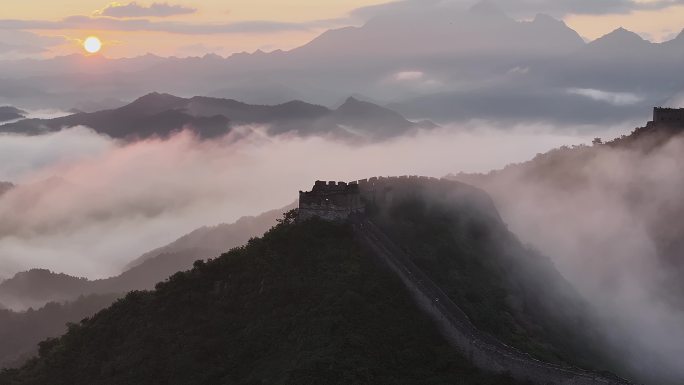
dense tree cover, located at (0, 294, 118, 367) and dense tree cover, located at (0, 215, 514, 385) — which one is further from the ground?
dense tree cover, located at (0, 215, 514, 385)

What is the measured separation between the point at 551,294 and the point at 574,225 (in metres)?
49.9

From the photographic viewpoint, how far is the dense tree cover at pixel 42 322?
16762cm

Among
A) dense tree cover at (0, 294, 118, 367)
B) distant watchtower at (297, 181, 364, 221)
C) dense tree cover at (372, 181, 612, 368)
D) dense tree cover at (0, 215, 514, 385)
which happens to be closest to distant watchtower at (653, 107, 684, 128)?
dense tree cover at (372, 181, 612, 368)

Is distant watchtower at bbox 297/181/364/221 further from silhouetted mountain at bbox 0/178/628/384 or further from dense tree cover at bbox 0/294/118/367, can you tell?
dense tree cover at bbox 0/294/118/367

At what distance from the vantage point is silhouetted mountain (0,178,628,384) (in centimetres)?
5403

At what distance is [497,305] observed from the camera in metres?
67.6

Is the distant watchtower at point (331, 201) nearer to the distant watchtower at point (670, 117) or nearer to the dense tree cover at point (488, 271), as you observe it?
the dense tree cover at point (488, 271)

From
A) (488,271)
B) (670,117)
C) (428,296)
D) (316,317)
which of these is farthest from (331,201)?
(670,117)

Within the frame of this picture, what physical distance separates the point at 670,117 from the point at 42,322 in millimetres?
116124

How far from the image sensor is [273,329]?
5838cm

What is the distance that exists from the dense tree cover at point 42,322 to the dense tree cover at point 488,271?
101816 millimetres

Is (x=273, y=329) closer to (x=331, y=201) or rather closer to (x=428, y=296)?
(x=428, y=296)

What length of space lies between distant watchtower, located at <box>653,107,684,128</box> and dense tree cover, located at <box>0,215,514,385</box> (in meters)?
82.6

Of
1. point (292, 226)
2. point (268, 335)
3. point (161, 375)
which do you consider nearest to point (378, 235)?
point (292, 226)
